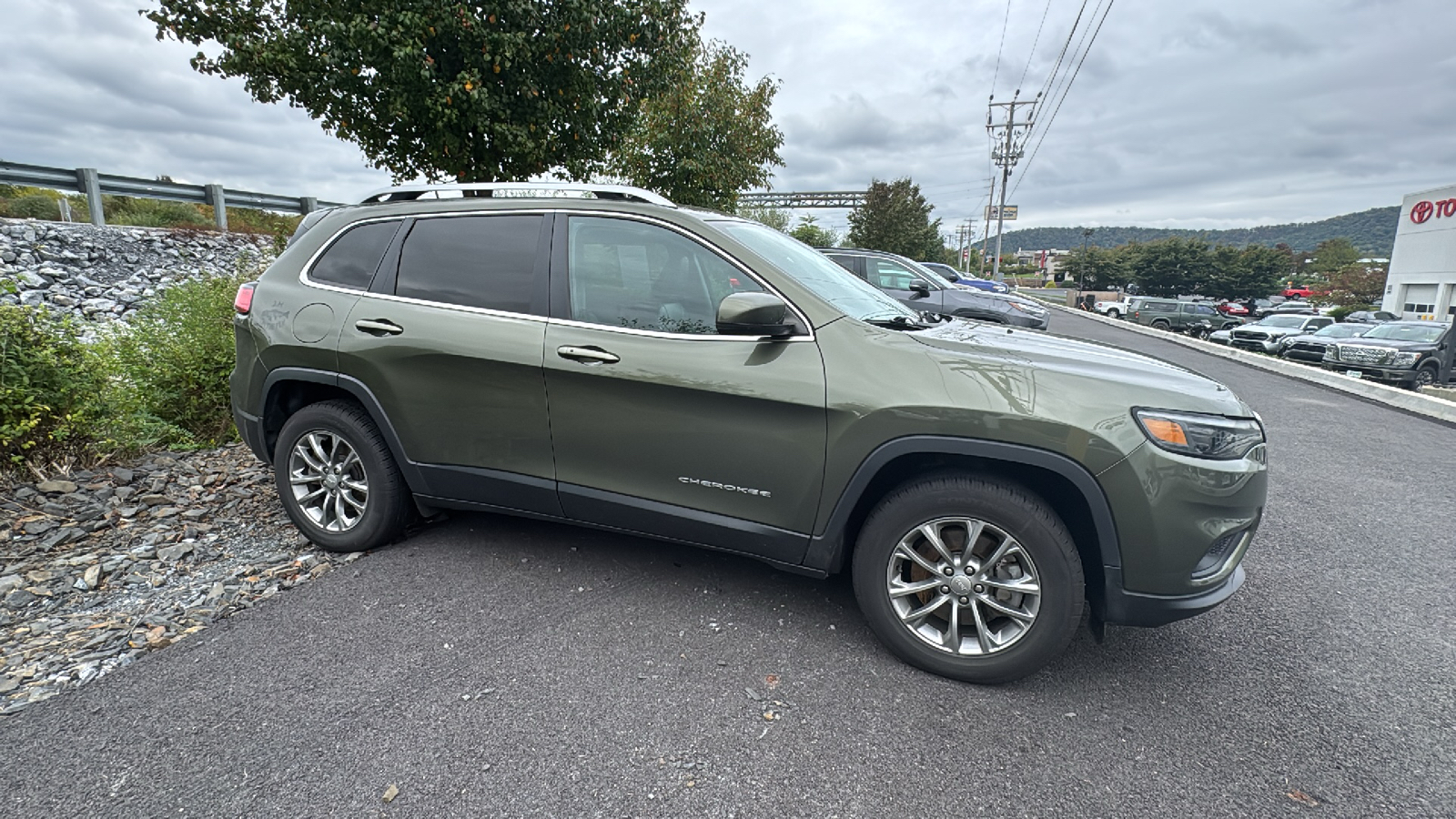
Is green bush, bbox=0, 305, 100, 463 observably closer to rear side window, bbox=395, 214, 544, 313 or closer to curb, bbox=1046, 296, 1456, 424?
rear side window, bbox=395, 214, 544, 313

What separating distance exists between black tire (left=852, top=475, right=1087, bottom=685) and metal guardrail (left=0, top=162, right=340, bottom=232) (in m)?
10.5

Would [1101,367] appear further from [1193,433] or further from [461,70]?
[461,70]

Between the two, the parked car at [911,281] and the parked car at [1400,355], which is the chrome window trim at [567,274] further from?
the parked car at [1400,355]

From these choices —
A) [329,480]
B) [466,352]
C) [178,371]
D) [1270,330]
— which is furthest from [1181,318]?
[178,371]

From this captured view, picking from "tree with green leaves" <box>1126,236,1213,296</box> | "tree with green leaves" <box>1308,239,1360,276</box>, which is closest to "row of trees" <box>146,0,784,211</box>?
"tree with green leaves" <box>1126,236,1213,296</box>

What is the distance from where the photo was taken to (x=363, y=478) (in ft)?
11.7

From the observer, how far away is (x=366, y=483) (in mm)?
3516

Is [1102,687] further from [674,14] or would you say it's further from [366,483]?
[674,14]

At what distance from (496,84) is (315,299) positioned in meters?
4.91

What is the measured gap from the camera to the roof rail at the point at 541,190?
314 cm

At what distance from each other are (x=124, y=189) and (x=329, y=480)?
11443 millimetres

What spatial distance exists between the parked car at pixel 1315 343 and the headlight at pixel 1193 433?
58.9 ft

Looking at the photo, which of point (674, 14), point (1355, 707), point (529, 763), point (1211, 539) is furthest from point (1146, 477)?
point (674, 14)

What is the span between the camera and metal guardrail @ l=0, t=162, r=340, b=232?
10023 mm
